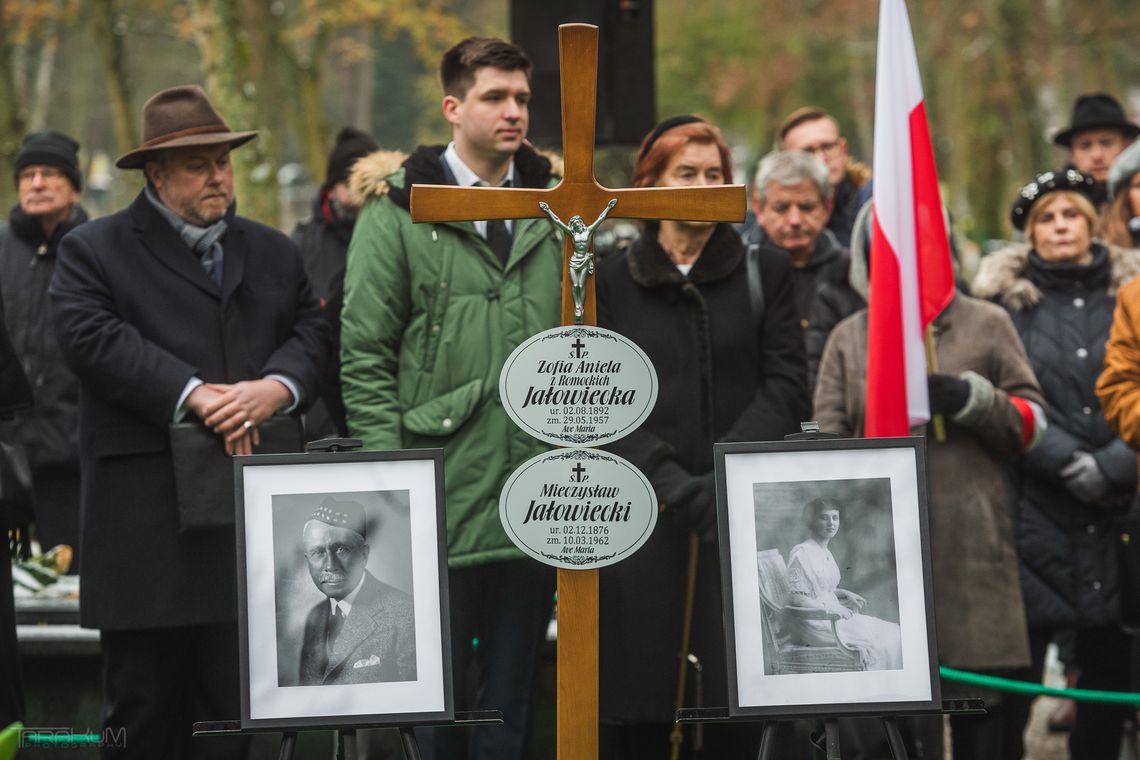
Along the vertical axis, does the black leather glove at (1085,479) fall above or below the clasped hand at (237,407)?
below

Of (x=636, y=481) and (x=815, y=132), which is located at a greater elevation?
(x=815, y=132)

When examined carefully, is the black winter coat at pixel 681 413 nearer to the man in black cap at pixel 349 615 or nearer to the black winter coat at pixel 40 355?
the man in black cap at pixel 349 615

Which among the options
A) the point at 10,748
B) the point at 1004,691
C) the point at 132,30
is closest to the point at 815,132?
the point at 1004,691

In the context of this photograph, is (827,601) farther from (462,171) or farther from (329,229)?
(329,229)

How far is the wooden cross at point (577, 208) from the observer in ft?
12.0

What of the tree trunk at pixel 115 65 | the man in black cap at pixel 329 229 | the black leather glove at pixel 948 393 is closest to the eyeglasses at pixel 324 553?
the black leather glove at pixel 948 393

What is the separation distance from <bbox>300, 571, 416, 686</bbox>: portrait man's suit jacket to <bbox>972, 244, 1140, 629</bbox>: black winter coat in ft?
9.49

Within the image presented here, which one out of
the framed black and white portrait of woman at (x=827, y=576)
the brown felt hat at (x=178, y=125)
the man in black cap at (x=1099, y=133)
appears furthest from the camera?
the man in black cap at (x=1099, y=133)

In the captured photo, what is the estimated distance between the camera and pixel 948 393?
16.4 ft

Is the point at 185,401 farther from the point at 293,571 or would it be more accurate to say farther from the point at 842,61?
the point at 842,61

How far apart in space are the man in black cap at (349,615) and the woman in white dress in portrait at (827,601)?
875 mm

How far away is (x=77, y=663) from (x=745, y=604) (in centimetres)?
302

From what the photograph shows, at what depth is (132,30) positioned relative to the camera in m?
22.6

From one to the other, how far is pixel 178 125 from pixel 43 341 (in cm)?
293
